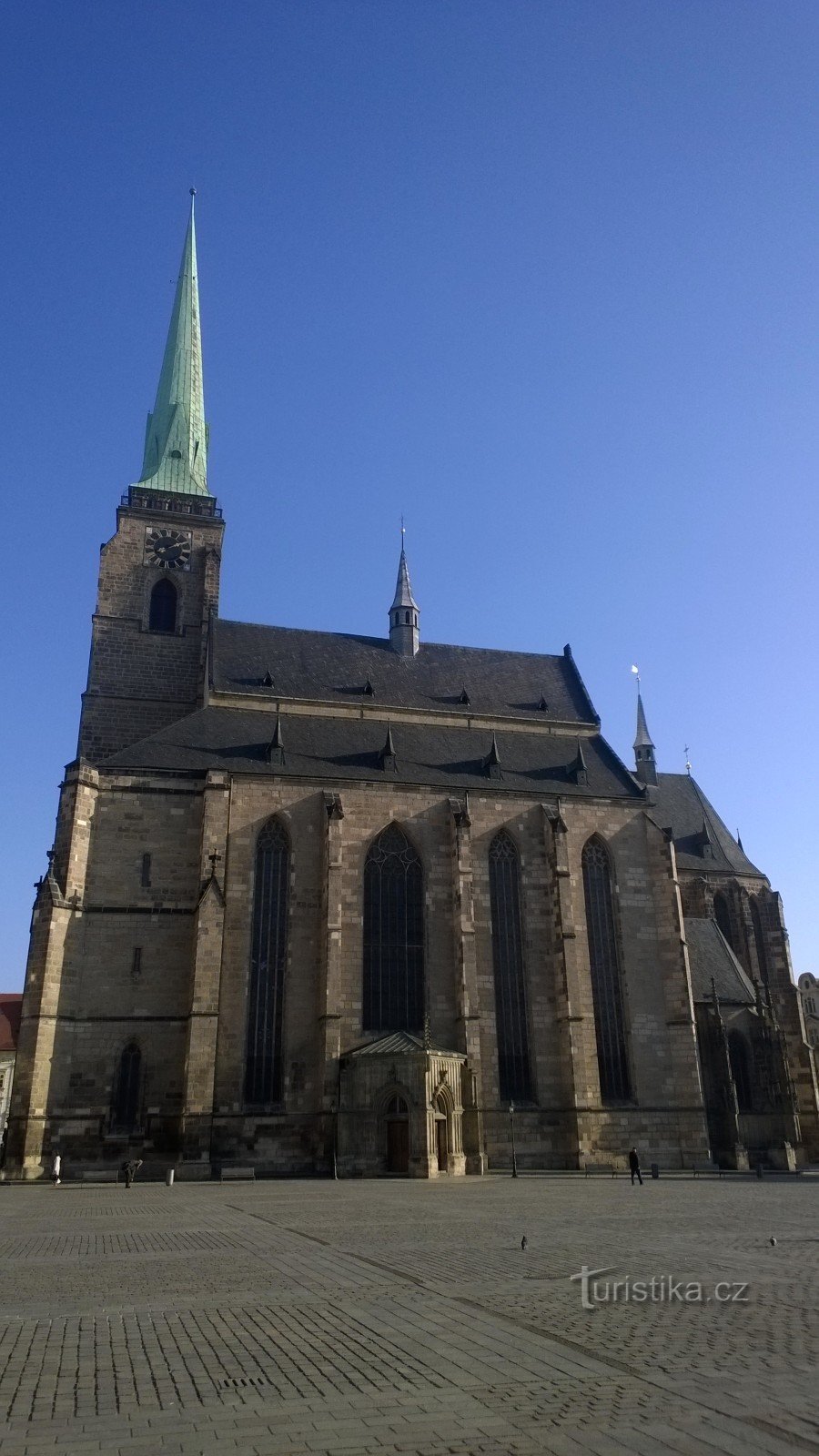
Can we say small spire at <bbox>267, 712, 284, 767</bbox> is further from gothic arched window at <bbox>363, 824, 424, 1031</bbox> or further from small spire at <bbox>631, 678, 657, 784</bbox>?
small spire at <bbox>631, 678, 657, 784</bbox>

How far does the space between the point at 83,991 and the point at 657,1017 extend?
1937 cm

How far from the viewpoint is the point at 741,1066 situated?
37.4 meters

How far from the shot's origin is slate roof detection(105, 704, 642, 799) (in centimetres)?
3475

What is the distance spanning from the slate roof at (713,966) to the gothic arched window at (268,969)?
638 inches

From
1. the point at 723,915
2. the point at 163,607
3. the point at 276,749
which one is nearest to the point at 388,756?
the point at 276,749

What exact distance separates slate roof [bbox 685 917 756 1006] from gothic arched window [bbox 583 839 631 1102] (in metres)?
4.41

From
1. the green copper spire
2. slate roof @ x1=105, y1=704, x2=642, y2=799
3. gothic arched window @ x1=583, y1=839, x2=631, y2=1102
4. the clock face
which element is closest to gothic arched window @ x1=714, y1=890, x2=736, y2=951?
slate roof @ x1=105, y1=704, x2=642, y2=799

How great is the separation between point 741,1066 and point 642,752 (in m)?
21.5

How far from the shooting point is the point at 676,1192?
2275 cm

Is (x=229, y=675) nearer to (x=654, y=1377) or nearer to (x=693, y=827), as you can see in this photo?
(x=693, y=827)

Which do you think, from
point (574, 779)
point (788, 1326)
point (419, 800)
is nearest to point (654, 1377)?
point (788, 1326)

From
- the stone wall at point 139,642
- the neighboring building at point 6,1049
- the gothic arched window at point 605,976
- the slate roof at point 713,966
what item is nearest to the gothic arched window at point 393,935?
the gothic arched window at point 605,976

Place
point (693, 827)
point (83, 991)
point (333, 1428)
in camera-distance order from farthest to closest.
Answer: point (693, 827) → point (83, 991) → point (333, 1428)

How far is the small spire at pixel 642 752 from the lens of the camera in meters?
54.0
